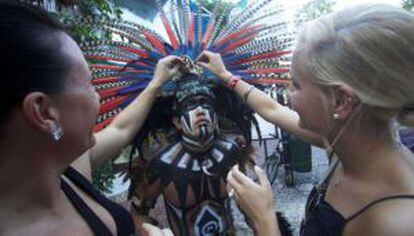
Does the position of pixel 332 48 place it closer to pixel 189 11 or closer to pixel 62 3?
pixel 189 11

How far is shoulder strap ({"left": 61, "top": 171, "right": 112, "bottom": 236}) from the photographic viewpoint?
37.2 inches

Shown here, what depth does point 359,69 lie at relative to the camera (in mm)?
1006

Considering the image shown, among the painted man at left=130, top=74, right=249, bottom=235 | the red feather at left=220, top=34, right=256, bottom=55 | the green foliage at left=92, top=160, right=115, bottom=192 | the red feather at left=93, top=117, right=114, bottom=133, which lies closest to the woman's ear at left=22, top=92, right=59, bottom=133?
the red feather at left=93, top=117, right=114, bottom=133

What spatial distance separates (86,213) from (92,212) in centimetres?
2

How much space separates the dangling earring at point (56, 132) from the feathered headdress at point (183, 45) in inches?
28.2

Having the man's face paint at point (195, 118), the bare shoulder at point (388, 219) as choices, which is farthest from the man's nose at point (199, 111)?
the bare shoulder at point (388, 219)

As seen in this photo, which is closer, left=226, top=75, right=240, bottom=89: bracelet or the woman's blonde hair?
the woman's blonde hair

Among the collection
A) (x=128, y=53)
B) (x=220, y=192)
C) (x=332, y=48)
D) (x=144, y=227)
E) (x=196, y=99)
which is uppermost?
→ (x=332, y=48)

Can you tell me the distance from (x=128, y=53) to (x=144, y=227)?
79cm

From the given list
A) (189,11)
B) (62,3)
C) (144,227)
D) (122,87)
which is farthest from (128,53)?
(62,3)

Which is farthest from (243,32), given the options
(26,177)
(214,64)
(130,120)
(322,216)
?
(26,177)

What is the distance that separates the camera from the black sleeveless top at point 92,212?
0.95 metres

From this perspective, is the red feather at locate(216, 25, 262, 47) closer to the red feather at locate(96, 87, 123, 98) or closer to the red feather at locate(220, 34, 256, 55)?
the red feather at locate(220, 34, 256, 55)

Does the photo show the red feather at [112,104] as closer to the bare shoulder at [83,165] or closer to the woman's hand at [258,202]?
the bare shoulder at [83,165]
